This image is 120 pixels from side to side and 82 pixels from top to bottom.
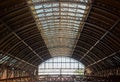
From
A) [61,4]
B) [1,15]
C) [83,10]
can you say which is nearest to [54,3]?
[61,4]

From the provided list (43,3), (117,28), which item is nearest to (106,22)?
(117,28)

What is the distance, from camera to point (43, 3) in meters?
42.0

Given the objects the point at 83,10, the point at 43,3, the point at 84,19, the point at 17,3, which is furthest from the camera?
the point at 84,19

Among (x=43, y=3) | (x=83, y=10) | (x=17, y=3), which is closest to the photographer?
(x=17, y=3)

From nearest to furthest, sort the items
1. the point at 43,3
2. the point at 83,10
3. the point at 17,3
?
1. the point at 17,3
2. the point at 43,3
3. the point at 83,10

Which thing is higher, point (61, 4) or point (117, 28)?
point (61, 4)

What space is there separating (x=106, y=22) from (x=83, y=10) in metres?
3.70

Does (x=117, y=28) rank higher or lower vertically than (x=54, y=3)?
lower

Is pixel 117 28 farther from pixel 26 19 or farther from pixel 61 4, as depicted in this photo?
pixel 26 19

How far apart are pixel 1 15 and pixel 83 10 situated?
10.8 metres

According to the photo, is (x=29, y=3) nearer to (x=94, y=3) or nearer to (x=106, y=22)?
(x=94, y=3)

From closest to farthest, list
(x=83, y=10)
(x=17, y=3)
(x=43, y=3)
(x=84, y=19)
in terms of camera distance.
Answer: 1. (x=17, y=3)
2. (x=43, y=3)
3. (x=83, y=10)
4. (x=84, y=19)

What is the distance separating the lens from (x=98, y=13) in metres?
43.7

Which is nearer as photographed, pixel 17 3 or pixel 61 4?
pixel 17 3
